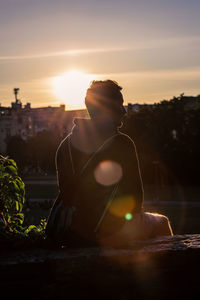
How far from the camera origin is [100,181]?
4.92 m

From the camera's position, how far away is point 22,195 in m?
5.05

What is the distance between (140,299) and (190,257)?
1.53ft

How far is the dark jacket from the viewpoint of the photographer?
193 inches

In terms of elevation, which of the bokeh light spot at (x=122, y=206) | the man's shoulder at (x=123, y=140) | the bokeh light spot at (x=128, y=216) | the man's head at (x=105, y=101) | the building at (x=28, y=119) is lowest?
the bokeh light spot at (x=128, y=216)

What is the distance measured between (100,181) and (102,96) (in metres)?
0.70

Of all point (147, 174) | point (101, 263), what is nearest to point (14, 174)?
point (101, 263)

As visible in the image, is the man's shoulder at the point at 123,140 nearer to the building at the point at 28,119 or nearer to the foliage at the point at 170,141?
the foliage at the point at 170,141

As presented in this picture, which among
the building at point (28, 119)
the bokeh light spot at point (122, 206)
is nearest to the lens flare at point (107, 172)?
the bokeh light spot at point (122, 206)

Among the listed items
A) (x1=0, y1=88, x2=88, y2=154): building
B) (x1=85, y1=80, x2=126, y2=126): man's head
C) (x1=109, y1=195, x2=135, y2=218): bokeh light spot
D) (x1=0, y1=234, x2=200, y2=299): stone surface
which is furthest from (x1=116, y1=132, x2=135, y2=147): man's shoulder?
(x1=0, y1=88, x2=88, y2=154): building

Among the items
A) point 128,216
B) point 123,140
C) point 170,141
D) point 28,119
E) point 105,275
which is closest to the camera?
point 105,275

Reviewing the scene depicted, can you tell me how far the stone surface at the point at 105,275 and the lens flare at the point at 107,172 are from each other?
855 millimetres

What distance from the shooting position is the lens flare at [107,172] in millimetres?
4879

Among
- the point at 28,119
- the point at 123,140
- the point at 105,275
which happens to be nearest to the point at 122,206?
the point at 123,140

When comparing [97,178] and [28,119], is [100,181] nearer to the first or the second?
[97,178]
